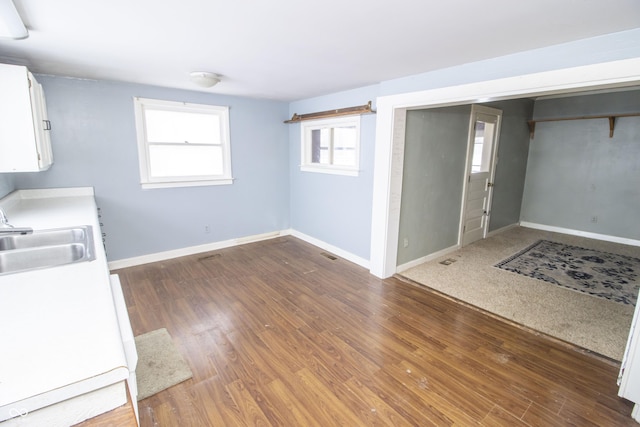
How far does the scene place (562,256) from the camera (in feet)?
14.6

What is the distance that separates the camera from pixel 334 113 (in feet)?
13.3

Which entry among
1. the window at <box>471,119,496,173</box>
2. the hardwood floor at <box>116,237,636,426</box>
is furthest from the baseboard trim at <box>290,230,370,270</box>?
the window at <box>471,119,496,173</box>

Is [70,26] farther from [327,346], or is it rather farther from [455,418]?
[455,418]

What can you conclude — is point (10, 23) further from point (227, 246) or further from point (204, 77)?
point (227, 246)

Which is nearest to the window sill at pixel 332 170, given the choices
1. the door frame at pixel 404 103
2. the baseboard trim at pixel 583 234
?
the door frame at pixel 404 103

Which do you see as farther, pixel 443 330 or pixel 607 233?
pixel 607 233

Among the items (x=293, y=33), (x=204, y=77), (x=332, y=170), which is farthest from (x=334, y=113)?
(x=293, y=33)

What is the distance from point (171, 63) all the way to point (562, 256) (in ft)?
18.3

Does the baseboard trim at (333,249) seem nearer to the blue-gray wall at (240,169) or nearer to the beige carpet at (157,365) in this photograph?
the blue-gray wall at (240,169)

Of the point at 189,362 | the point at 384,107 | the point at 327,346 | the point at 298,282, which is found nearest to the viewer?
the point at 189,362

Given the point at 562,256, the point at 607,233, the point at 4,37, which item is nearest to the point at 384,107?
the point at 4,37

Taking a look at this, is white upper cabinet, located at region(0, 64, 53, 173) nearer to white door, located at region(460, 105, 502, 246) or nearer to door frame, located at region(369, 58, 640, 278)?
door frame, located at region(369, 58, 640, 278)

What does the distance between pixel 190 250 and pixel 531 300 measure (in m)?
4.29

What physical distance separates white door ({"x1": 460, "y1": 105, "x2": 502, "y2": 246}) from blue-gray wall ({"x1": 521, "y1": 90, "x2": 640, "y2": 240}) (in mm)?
1520
